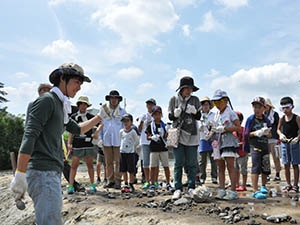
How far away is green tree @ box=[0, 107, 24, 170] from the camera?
68.0ft

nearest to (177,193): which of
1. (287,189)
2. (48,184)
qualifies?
(287,189)

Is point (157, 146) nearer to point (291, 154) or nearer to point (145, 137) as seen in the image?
point (145, 137)

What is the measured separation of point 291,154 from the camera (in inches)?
250

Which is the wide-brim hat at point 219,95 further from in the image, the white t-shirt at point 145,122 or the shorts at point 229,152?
the white t-shirt at point 145,122

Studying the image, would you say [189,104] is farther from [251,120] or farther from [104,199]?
[104,199]

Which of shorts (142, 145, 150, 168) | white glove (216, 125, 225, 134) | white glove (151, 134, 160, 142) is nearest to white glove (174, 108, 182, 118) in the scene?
white glove (216, 125, 225, 134)

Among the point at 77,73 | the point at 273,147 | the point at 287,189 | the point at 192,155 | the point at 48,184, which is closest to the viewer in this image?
the point at 48,184

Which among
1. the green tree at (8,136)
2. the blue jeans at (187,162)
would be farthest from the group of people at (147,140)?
the green tree at (8,136)

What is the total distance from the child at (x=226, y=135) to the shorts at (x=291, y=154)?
144 cm

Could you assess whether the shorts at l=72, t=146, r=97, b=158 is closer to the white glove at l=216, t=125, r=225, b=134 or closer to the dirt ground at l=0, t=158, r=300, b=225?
the dirt ground at l=0, t=158, r=300, b=225

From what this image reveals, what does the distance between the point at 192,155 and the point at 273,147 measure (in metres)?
2.95

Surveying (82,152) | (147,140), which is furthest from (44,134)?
(147,140)

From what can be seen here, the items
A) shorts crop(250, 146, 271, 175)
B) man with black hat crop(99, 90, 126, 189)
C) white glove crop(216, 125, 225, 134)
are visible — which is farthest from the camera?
man with black hat crop(99, 90, 126, 189)

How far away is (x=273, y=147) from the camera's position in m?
7.87
